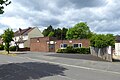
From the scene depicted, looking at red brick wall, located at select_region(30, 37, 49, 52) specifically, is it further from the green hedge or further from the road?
the road

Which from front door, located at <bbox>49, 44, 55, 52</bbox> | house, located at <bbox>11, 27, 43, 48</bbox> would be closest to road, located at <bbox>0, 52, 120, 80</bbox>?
front door, located at <bbox>49, 44, 55, 52</bbox>

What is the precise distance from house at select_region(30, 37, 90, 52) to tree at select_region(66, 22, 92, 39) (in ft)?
124

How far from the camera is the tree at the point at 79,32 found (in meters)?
99.9

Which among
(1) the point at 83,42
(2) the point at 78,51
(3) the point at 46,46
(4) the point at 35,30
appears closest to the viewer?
(2) the point at 78,51

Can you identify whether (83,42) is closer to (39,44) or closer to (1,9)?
(39,44)

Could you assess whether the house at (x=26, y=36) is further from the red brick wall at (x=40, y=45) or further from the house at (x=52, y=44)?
the house at (x=52, y=44)

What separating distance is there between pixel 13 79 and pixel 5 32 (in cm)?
3728

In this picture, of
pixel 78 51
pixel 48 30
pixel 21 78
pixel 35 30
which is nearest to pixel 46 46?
pixel 78 51

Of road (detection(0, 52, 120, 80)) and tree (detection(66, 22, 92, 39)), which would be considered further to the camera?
tree (detection(66, 22, 92, 39))

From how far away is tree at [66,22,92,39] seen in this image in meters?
99.9

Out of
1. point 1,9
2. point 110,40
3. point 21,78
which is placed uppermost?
point 1,9

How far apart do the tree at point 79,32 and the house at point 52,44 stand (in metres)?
37.9

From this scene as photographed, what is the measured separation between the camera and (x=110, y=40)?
29.1 metres

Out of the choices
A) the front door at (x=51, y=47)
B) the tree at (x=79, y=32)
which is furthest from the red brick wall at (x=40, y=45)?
the tree at (x=79, y=32)
